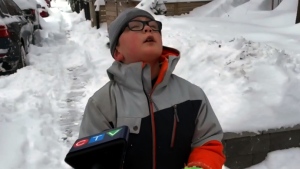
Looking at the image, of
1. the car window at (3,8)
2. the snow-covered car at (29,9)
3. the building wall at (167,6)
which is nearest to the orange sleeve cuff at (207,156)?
the car window at (3,8)

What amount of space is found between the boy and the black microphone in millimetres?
571

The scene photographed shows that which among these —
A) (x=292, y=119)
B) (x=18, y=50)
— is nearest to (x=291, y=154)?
(x=292, y=119)

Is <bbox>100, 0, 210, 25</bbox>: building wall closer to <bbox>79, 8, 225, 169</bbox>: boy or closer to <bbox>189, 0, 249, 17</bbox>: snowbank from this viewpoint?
<bbox>189, 0, 249, 17</bbox>: snowbank

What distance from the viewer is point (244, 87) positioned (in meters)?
4.15

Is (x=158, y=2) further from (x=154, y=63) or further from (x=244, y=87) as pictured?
→ (x=154, y=63)

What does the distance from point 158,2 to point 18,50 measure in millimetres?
3729

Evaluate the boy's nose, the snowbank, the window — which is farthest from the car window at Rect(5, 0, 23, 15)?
the boy's nose

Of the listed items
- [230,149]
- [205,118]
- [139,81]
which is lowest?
[230,149]

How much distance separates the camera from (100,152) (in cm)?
109

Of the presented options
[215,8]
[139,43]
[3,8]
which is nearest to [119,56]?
[139,43]

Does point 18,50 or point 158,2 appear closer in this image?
point 18,50

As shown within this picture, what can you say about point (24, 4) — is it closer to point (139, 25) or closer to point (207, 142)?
point (139, 25)

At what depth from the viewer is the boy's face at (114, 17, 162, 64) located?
1788 mm

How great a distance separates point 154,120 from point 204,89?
278 cm
